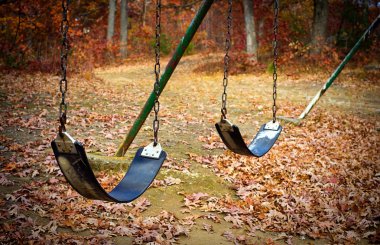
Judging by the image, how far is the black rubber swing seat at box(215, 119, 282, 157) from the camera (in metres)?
4.00

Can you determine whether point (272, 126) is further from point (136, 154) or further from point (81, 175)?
point (81, 175)

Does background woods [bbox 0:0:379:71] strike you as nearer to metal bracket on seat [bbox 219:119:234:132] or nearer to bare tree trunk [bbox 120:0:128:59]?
bare tree trunk [bbox 120:0:128:59]

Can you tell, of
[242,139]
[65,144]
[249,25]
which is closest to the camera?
[65,144]

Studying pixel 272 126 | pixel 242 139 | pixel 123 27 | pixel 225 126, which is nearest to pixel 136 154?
pixel 225 126

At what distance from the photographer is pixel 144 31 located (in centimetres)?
2931

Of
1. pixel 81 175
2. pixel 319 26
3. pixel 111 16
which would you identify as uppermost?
Answer: pixel 111 16

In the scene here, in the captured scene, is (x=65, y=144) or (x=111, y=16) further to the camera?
(x=111, y=16)

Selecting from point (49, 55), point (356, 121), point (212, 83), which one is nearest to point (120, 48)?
point (49, 55)

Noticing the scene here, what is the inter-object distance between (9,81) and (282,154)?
9.53 m

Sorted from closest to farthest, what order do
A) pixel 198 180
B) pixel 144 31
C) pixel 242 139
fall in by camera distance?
pixel 242 139
pixel 198 180
pixel 144 31

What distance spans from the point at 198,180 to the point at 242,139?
6.76 ft

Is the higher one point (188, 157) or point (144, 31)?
point (144, 31)

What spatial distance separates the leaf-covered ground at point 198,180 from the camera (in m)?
4.57

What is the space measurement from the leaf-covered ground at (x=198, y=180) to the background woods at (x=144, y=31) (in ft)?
20.4
